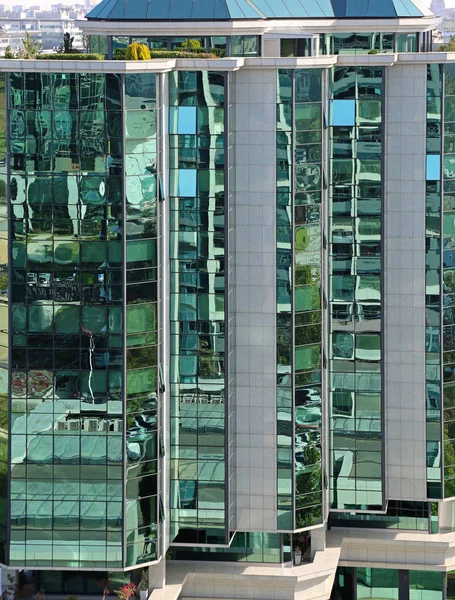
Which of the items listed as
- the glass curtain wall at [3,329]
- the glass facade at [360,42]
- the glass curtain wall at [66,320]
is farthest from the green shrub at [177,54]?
the glass facade at [360,42]

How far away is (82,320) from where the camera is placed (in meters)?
69.0

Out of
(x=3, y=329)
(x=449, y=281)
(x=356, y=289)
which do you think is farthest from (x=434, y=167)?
(x=3, y=329)

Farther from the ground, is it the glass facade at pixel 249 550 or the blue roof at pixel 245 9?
the blue roof at pixel 245 9

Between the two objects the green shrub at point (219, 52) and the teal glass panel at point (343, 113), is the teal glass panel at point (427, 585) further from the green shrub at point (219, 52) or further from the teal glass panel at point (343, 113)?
the green shrub at point (219, 52)

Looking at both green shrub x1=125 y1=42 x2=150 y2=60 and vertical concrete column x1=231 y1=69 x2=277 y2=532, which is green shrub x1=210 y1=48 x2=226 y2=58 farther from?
green shrub x1=125 y1=42 x2=150 y2=60

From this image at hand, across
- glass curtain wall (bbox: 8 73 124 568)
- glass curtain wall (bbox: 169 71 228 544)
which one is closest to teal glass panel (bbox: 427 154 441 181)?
glass curtain wall (bbox: 169 71 228 544)

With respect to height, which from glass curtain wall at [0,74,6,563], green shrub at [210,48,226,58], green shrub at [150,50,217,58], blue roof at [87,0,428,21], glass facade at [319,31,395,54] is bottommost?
glass curtain wall at [0,74,6,563]

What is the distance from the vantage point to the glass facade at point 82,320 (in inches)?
2655

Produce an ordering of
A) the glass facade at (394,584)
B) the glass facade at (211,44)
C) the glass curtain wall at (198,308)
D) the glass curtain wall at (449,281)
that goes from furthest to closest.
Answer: the glass facade at (394,584)
the glass curtain wall at (449,281)
the glass facade at (211,44)
the glass curtain wall at (198,308)

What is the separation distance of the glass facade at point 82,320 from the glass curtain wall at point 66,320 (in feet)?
0.15

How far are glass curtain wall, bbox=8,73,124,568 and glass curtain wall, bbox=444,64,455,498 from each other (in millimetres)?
18348

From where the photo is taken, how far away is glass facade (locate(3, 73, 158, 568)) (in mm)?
67438

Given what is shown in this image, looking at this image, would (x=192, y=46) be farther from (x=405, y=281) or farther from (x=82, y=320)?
(x=405, y=281)

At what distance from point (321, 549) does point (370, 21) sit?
27437mm
